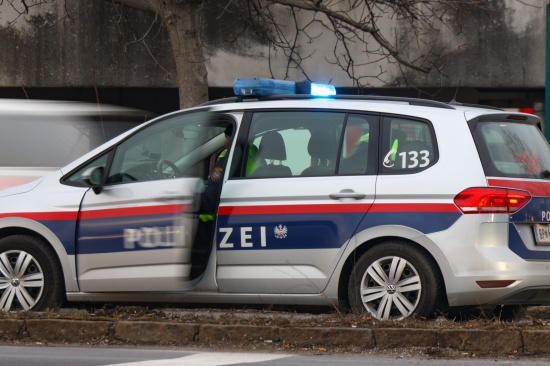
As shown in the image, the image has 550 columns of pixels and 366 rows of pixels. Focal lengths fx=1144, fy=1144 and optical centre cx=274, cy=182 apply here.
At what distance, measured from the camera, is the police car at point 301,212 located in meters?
7.92

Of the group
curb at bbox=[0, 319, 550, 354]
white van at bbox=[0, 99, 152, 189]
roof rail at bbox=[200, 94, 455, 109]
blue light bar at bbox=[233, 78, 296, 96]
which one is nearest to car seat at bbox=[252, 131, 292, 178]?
roof rail at bbox=[200, 94, 455, 109]

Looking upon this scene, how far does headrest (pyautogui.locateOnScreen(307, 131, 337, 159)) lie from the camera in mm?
8383

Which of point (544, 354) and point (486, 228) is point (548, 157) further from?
point (544, 354)

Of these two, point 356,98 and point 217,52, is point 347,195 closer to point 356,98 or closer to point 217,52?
point 356,98

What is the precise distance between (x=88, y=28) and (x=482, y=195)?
1187cm

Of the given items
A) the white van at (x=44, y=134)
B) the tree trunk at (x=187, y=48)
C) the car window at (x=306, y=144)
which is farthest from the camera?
the tree trunk at (x=187, y=48)

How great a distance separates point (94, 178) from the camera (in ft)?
28.5

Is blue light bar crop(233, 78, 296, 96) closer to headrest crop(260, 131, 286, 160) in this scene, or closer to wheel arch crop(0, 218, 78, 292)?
headrest crop(260, 131, 286, 160)

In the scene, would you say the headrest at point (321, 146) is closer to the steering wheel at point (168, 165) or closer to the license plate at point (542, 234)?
the steering wheel at point (168, 165)

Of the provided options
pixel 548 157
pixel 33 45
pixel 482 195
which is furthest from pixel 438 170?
pixel 33 45

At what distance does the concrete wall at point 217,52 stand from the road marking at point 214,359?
1148cm

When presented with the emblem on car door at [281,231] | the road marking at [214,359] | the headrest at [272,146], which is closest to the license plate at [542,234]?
the emblem on car door at [281,231]

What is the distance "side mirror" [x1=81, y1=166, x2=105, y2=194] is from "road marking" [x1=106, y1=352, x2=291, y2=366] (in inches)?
75.1

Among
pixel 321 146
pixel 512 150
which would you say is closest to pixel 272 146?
pixel 321 146
